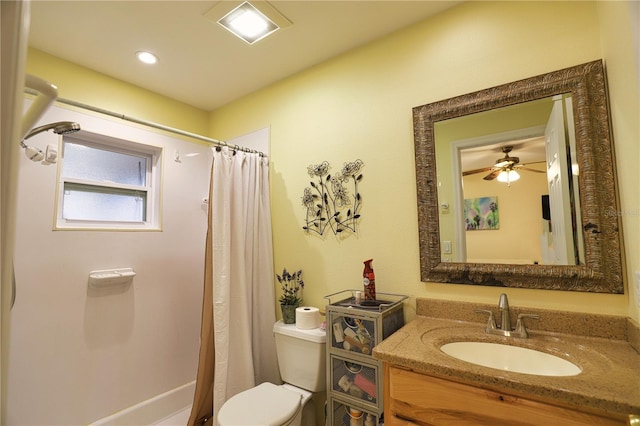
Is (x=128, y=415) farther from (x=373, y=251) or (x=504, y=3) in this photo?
(x=504, y=3)

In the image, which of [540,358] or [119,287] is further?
[119,287]

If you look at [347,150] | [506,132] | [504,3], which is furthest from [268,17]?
[506,132]

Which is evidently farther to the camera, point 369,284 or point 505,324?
point 369,284

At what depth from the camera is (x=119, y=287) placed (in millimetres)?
2061

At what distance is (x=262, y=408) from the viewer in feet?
4.91

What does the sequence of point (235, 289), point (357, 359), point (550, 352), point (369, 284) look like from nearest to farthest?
point (550, 352) < point (357, 359) < point (369, 284) < point (235, 289)

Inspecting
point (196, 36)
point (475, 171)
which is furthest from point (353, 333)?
point (196, 36)

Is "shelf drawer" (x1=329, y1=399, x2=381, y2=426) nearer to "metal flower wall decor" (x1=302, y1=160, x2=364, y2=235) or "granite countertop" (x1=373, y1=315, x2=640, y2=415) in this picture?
"granite countertop" (x1=373, y1=315, x2=640, y2=415)

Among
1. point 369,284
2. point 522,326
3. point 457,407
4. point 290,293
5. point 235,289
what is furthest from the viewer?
point 290,293

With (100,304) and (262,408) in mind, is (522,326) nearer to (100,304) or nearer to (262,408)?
(262,408)

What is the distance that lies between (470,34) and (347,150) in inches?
34.0

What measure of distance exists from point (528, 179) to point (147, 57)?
7.56 feet

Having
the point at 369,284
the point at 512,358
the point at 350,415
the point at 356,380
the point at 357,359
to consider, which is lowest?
the point at 350,415

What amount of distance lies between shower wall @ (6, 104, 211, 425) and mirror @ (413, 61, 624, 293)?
186cm
